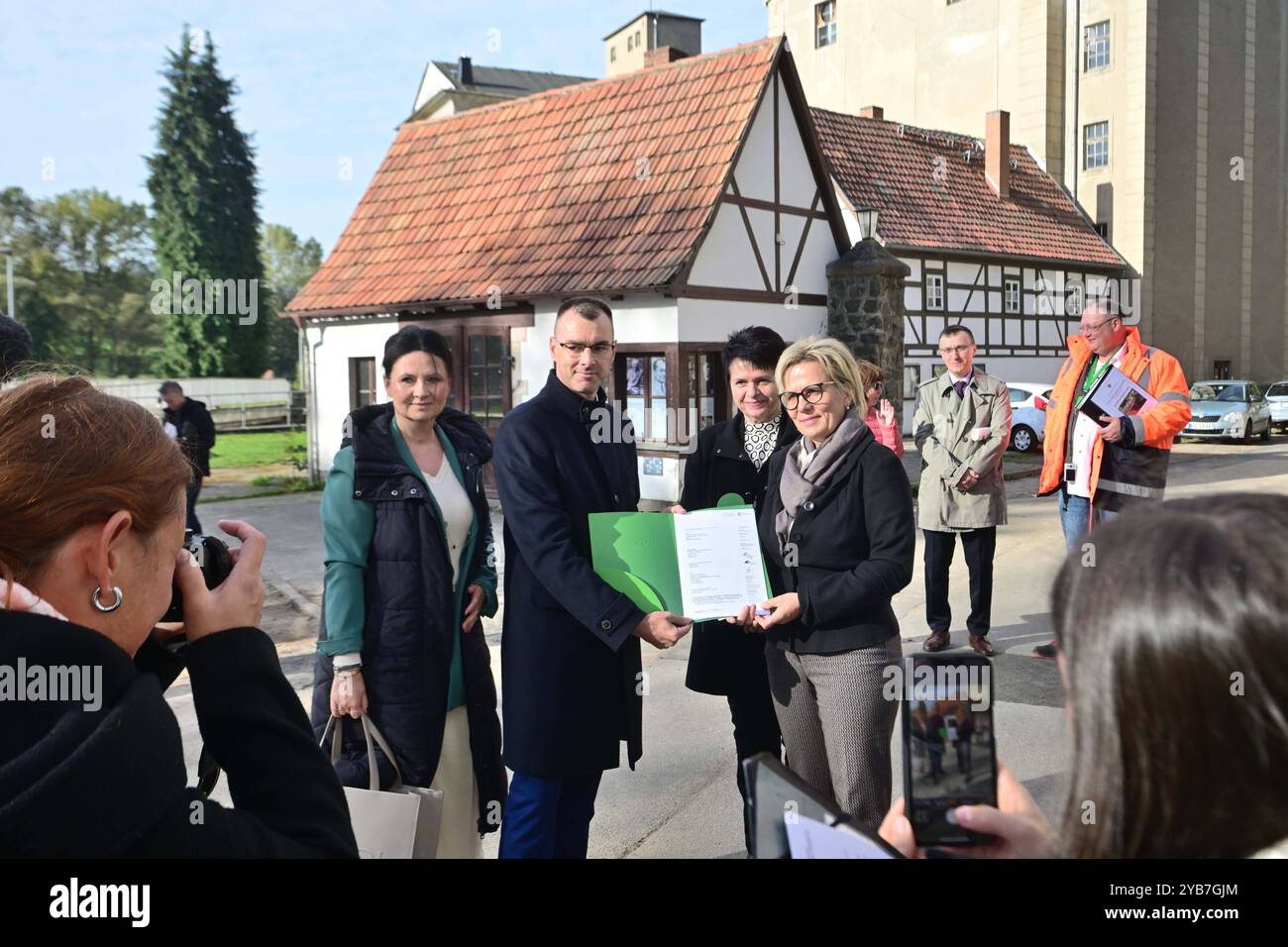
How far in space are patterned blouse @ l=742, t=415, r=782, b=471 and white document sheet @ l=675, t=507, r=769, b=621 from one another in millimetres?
646

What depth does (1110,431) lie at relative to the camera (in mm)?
5441

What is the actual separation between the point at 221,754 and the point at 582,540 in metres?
1.79

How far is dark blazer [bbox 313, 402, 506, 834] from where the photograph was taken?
120 inches

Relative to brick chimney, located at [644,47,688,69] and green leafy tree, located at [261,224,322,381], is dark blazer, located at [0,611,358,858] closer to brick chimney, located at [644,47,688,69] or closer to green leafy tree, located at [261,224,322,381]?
brick chimney, located at [644,47,688,69]

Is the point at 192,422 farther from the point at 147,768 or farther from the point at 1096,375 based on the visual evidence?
the point at 147,768

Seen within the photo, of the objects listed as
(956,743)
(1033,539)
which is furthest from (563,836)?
(1033,539)

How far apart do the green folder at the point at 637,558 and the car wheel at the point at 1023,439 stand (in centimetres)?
1949

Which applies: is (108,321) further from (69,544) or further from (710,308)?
(69,544)

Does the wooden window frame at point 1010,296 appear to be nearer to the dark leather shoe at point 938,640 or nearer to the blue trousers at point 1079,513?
the dark leather shoe at point 938,640

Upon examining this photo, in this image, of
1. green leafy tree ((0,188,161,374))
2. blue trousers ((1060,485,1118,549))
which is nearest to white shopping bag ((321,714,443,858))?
blue trousers ((1060,485,1118,549))

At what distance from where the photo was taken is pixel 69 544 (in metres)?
1.25

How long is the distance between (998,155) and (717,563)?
89.1 ft

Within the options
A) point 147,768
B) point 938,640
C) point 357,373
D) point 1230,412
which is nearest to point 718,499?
point 147,768

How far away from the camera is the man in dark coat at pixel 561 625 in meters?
3.00
